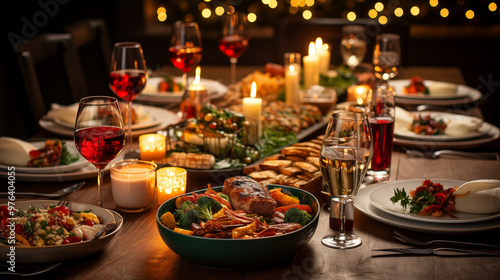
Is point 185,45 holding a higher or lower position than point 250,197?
higher

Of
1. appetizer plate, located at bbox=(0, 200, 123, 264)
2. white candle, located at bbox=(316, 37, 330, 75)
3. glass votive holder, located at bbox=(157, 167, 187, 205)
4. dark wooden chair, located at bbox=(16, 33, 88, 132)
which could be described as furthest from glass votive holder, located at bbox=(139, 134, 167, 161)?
white candle, located at bbox=(316, 37, 330, 75)

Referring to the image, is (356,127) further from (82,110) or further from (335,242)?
(82,110)

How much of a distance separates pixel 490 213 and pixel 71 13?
414 centimetres

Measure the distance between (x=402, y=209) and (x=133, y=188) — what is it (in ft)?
2.00

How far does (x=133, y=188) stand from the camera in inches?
55.1

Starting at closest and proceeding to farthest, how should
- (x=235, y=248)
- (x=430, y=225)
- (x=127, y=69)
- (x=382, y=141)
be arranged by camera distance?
(x=235, y=248) → (x=430, y=225) → (x=382, y=141) → (x=127, y=69)

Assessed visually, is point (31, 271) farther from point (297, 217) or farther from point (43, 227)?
point (297, 217)

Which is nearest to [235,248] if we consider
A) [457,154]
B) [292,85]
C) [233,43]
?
[457,154]

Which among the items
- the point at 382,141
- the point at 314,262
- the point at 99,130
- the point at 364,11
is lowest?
the point at 314,262

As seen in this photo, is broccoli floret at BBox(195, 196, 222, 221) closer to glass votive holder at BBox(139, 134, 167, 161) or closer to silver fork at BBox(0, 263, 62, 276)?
silver fork at BBox(0, 263, 62, 276)

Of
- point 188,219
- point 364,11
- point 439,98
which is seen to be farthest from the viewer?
point 364,11

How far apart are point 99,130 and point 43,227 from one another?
26 cm

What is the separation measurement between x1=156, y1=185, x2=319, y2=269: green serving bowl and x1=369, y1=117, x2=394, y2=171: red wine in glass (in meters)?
0.56

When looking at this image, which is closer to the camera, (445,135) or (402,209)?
(402,209)
